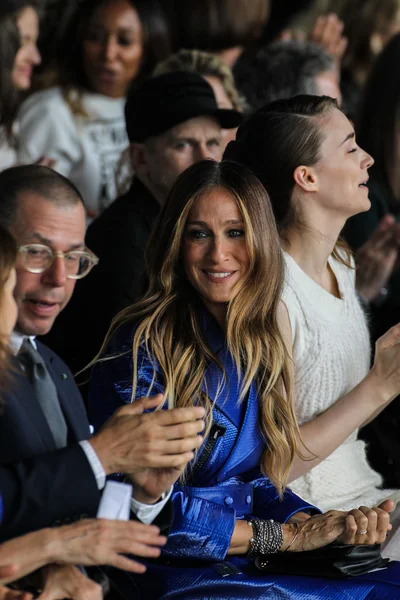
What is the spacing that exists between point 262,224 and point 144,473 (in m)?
0.68

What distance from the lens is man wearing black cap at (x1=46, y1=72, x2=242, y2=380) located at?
3.16m

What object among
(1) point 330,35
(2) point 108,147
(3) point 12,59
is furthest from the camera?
(1) point 330,35

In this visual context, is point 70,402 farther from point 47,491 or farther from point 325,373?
point 325,373

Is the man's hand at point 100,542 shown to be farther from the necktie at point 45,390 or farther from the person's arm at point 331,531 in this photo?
the person's arm at point 331,531

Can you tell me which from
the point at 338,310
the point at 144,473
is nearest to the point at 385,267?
the point at 338,310

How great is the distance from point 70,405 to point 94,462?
35 centimetres

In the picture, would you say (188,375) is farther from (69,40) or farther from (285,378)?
(69,40)

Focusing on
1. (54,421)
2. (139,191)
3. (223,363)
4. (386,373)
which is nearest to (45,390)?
(54,421)

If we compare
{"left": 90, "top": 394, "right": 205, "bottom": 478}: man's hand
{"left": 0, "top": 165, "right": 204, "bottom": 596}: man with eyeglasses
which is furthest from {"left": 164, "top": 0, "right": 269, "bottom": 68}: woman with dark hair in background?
{"left": 90, "top": 394, "right": 205, "bottom": 478}: man's hand

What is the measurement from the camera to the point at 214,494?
244 cm

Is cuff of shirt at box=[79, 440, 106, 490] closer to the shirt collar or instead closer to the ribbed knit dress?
the shirt collar

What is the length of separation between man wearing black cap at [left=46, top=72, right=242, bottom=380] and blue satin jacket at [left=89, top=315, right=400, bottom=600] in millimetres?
648

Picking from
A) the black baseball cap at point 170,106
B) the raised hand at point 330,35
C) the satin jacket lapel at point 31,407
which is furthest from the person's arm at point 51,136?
the satin jacket lapel at point 31,407

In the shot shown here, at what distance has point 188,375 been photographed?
96.6 inches
